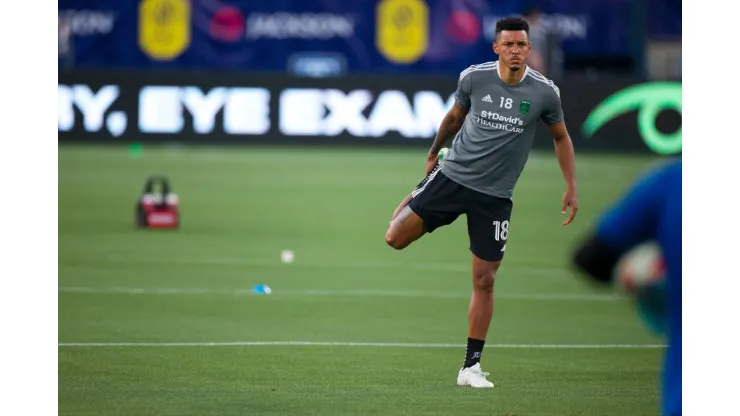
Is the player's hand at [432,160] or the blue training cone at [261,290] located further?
the blue training cone at [261,290]

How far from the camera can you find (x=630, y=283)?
165 inches

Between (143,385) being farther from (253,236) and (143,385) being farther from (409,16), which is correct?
(409,16)

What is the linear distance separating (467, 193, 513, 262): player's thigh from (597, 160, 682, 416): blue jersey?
4613 mm

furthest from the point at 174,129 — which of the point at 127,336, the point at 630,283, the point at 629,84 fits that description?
the point at 630,283

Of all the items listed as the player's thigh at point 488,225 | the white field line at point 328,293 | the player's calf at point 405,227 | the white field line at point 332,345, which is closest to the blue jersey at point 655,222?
the player's thigh at point 488,225

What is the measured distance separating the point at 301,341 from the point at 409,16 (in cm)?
2704

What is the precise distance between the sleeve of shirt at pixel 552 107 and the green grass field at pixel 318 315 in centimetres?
166

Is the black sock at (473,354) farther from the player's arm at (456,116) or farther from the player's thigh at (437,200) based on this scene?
the player's arm at (456,116)

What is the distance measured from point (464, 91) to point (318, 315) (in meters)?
3.49

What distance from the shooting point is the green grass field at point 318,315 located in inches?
334

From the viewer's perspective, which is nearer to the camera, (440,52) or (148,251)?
(148,251)

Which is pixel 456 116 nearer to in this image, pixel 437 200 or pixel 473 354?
pixel 437 200

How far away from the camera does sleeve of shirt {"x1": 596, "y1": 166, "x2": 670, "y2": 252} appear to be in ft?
14.0

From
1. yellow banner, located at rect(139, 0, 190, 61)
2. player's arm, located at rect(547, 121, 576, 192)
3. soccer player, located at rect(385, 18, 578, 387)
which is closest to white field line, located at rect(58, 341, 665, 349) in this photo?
soccer player, located at rect(385, 18, 578, 387)
